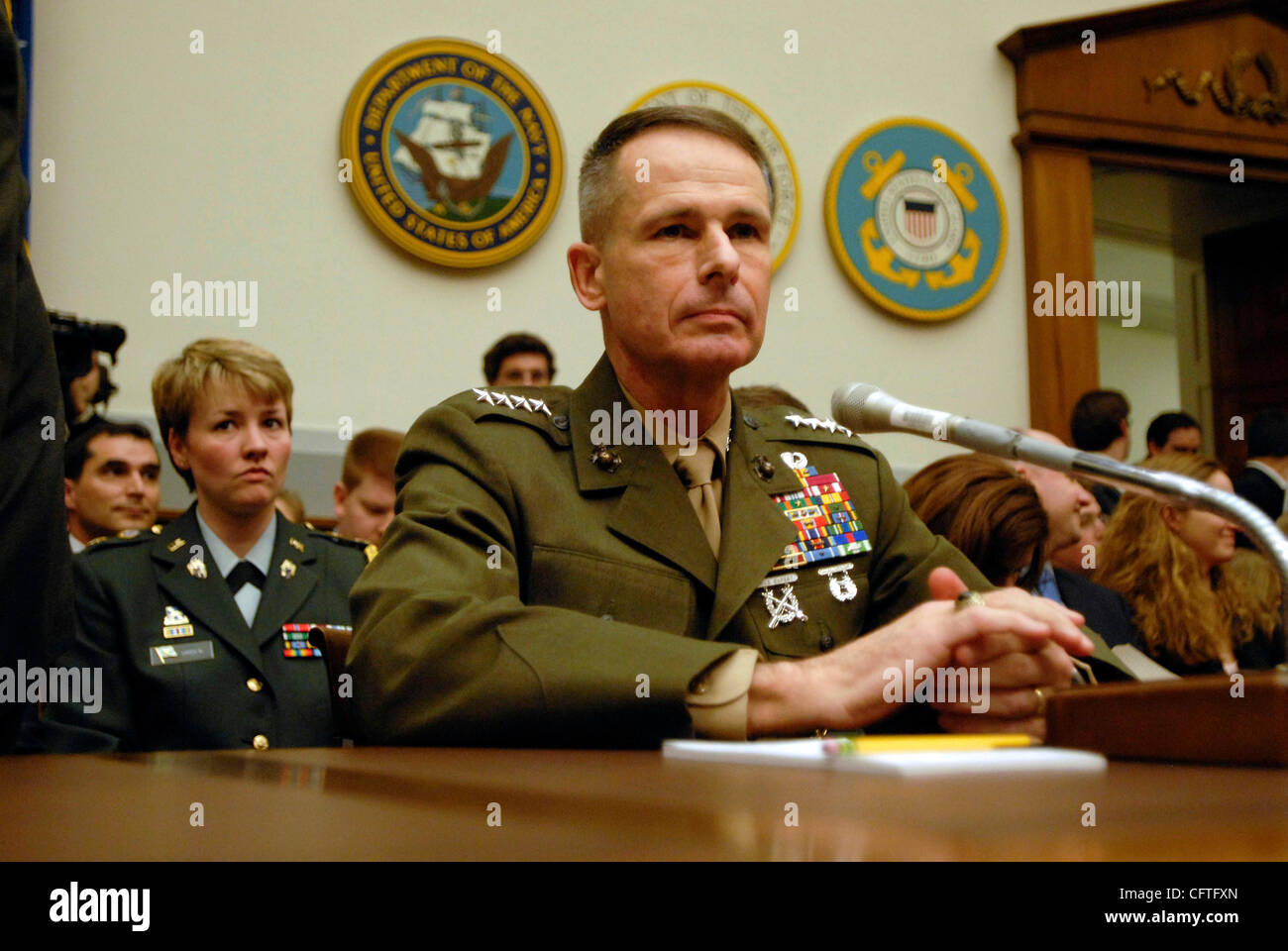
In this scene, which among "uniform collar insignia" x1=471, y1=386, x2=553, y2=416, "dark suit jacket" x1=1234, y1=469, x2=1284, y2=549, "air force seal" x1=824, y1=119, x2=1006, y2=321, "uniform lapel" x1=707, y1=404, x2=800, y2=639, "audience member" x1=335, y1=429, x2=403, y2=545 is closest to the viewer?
"uniform lapel" x1=707, y1=404, x2=800, y2=639

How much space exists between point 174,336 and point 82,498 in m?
0.87

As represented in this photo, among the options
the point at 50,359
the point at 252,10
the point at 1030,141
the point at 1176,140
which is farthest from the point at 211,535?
the point at 1176,140

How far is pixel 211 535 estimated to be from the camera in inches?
95.4

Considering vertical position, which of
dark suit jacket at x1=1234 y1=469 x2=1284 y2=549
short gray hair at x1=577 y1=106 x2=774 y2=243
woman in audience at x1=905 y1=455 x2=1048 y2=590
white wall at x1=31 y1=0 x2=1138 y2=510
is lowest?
woman in audience at x1=905 y1=455 x2=1048 y2=590

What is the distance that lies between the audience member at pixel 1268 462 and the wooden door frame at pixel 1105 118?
0.65 m

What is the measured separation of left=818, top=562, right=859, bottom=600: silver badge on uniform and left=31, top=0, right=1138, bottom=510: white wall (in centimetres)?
278

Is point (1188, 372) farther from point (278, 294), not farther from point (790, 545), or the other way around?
point (790, 545)

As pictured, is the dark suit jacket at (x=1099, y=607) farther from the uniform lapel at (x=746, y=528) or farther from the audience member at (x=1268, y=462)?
the audience member at (x=1268, y=462)

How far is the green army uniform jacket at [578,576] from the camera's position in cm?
110

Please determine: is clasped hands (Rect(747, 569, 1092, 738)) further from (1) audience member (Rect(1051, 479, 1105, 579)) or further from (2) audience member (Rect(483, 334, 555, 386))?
(2) audience member (Rect(483, 334, 555, 386))

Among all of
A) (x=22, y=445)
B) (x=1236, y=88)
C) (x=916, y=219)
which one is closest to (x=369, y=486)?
(x=22, y=445)

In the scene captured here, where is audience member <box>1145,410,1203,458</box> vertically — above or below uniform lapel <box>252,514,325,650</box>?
above

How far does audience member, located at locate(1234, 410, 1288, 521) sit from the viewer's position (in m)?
4.71

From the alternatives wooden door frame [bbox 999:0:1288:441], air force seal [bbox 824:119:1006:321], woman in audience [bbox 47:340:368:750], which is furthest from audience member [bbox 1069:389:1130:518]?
woman in audience [bbox 47:340:368:750]
